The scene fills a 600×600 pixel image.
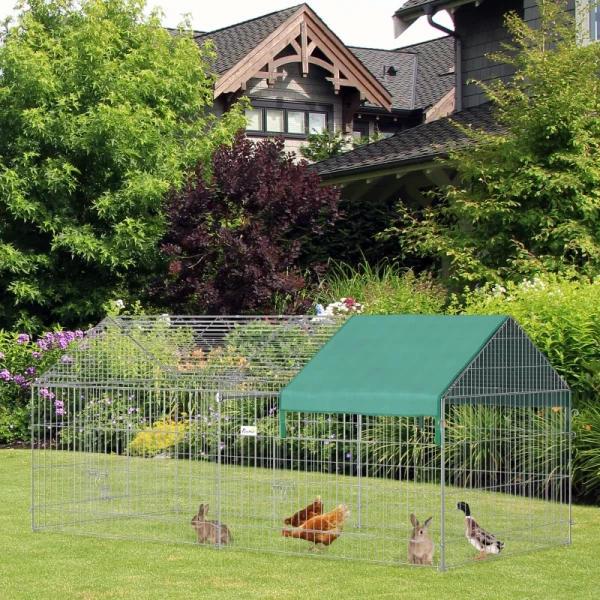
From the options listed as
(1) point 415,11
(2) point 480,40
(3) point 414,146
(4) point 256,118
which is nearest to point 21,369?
(3) point 414,146

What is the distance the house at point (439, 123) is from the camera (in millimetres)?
19266

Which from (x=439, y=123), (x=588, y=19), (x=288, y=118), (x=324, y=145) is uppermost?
(x=288, y=118)

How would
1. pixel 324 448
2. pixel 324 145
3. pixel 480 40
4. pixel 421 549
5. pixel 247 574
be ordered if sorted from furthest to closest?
1. pixel 324 145
2. pixel 480 40
3. pixel 324 448
4. pixel 421 549
5. pixel 247 574

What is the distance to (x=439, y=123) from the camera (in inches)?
853

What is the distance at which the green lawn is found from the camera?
24.4 feet

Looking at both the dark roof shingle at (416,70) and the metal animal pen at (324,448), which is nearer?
the metal animal pen at (324,448)

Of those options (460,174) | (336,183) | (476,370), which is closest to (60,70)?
(336,183)

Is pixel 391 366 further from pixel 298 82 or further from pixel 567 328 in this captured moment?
pixel 298 82

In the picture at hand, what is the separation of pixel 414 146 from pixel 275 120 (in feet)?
31.8

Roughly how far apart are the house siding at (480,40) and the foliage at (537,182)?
392 centimetres

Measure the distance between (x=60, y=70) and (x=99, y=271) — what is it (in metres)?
3.59

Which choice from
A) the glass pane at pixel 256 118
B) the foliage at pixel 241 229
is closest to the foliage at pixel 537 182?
the foliage at pixel 241 229

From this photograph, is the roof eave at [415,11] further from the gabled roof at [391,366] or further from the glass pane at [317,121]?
the gabled roof at [391,366]

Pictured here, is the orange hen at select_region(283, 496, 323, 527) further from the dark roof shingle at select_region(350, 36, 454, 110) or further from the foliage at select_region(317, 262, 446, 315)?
the dark roof shingle at select_region(350, 36, 454, 110)
